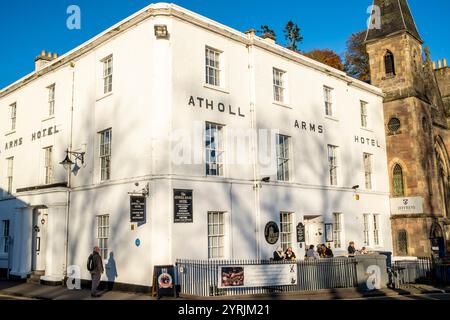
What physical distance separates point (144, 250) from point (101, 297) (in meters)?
2.11

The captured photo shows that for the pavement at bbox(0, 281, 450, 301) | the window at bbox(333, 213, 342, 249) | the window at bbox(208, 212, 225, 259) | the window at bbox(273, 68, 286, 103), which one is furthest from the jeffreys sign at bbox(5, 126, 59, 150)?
the window at bbox(333, 213, 342, 249)

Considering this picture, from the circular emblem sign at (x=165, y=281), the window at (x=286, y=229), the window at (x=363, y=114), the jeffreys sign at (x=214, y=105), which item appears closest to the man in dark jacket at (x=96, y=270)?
the circular emblem sign at (x=165, y=281)

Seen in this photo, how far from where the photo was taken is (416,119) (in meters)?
28.3

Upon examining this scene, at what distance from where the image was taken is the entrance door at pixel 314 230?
2205 cm

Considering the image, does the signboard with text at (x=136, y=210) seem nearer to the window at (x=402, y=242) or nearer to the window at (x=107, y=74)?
the window at (x=107, y=74)

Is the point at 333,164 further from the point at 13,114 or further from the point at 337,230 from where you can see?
the point at 13,114

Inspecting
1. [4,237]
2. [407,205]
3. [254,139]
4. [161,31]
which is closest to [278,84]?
[254,139]

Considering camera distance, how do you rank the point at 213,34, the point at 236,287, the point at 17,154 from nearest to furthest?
the point at 236,287
the point at 213,34
the point at 17,154

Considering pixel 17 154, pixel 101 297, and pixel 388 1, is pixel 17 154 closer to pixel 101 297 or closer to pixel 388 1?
pixel 101 297

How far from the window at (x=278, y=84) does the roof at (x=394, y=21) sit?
41.9 ft

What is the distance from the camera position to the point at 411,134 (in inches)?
1103

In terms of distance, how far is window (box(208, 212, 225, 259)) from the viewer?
57.4 feet

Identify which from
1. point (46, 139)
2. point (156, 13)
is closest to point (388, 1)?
point (156, 13)

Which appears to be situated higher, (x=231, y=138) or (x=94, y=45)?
(x=94, y=45)
